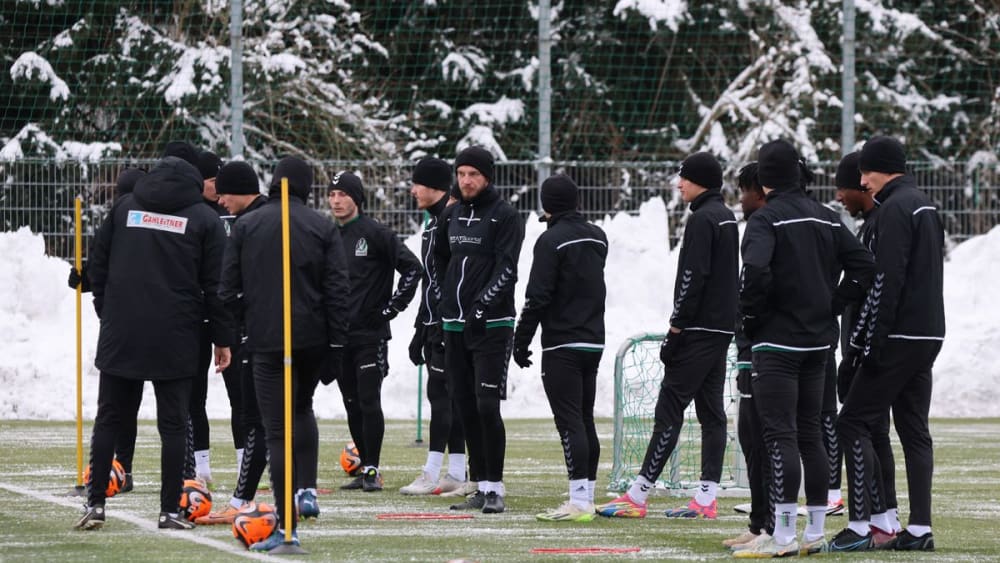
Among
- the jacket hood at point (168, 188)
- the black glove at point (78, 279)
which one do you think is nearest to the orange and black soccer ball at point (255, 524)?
the jacket hood at point (168, 188)

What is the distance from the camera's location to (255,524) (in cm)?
897

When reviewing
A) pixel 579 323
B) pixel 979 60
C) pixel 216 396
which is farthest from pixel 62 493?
pixel 979 60

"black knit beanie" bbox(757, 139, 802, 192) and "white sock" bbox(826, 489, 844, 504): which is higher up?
"black knit beanie" bbox(757, 139, 802, 192)

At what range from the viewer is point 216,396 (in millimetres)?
19594

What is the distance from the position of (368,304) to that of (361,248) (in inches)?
15.6

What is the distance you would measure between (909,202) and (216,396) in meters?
11.7

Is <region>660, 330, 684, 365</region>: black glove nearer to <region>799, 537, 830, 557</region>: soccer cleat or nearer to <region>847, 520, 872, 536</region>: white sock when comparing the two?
<region>847, 520, 872, 536</region>: white sock

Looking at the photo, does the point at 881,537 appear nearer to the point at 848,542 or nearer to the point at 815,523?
the point at 848,542

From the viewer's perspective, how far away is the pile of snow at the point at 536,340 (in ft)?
63.6

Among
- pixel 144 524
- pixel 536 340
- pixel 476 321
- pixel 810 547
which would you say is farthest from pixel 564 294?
pixel 536 340

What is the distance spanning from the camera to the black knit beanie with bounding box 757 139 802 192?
9.04m

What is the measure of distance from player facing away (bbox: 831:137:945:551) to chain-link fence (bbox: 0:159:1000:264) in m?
11.2

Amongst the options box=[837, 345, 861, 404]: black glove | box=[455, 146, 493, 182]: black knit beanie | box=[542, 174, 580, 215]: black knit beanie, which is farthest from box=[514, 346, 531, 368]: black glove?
box=[837, 345, 861, 404]: black glove

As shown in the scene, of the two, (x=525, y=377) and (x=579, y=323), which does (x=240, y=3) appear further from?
(x=579, y=323)
